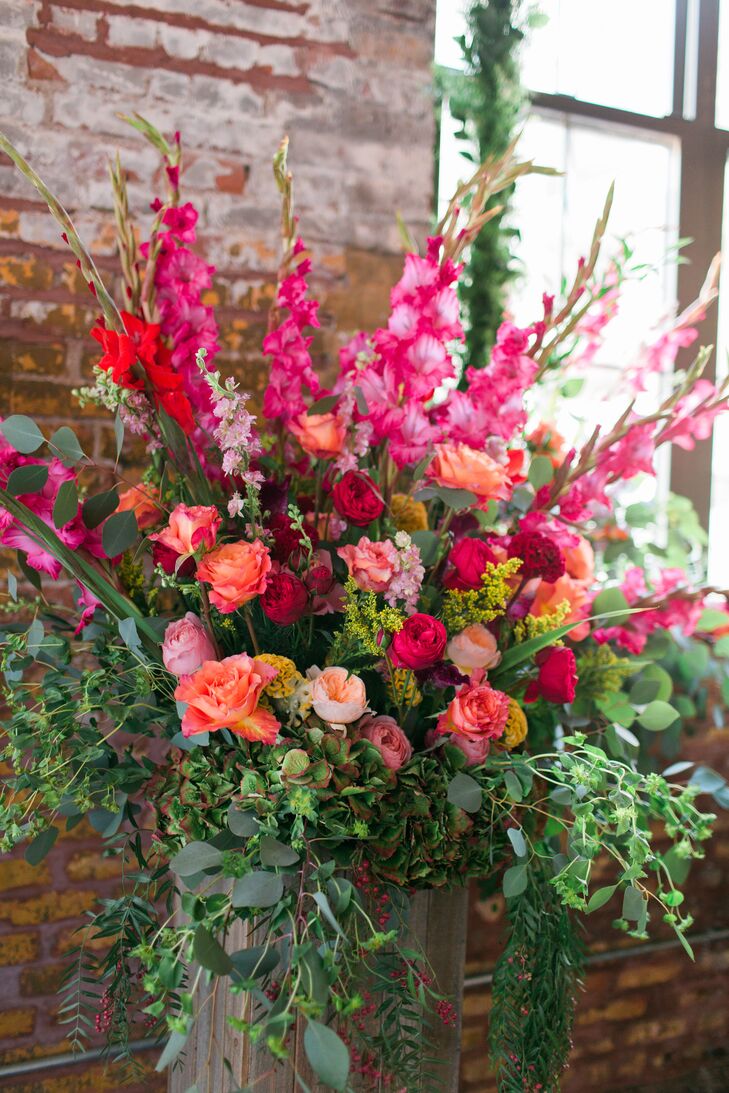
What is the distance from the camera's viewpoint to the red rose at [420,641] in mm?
951

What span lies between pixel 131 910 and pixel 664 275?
6.50 ft

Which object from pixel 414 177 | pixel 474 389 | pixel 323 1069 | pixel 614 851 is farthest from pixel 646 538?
pixel 323 1069

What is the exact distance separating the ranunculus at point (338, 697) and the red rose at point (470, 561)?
0.18m

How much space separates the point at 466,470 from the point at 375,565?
0.53 feet

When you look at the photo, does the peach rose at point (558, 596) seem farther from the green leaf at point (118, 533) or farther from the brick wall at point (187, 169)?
the brick wall at point (187, 169)

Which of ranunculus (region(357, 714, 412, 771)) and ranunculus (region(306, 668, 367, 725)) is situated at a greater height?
ranunculus (region(306, 668, 367, 725))

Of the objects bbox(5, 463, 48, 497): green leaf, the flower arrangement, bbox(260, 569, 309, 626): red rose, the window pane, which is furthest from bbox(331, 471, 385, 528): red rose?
the window pane

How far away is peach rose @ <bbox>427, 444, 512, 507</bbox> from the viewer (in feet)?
3.51

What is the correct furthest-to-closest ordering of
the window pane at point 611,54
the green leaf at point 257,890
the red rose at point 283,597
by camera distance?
the window pane at point 611,54 < the red rose at point 283,597 < the green leaf at point 257,890

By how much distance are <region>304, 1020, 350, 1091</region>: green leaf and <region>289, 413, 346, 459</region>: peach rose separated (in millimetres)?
645

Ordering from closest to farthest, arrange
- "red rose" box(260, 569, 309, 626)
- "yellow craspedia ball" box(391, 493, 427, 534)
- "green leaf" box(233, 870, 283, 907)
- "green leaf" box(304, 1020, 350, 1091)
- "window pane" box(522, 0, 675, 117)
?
"green leaf" box(304, 1020, 350, 1091)
"green leaf" box(233, 870, 283, 907)
"red rose" box(260, 569, 309, 626)
"yellow craspedia ball" box(391, 493, 427, 534)
"window pane" box(522, 0, 675, 117)

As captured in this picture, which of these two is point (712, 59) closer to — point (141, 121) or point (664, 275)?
point (664, 275)

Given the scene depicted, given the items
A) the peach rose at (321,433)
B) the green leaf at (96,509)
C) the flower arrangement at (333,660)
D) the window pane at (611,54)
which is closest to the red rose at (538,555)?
the flower arrangement at (333,660)

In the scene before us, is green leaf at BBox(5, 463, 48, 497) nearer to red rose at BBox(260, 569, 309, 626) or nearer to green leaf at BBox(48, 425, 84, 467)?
green leaf at BBox(48, 425, 84, 467)
